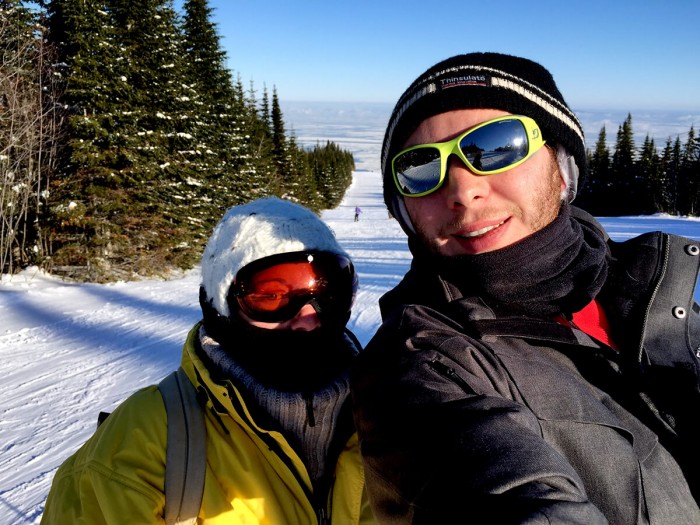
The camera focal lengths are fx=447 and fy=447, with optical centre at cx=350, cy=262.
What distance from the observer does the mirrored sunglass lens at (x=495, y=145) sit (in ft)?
4.13

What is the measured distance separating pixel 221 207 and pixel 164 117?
20.0 ft

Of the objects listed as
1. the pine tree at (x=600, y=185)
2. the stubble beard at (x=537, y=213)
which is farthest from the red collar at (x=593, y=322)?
the pine tree at (x=600, y=185)

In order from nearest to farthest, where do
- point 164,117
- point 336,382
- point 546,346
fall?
point 546,346 → point 336,382 → point 164,117

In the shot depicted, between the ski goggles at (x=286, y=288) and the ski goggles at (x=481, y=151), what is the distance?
0.93 meters

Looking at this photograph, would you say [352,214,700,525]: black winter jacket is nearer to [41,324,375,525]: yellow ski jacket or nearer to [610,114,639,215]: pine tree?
[41,324,375,525]: yellow ski jacket

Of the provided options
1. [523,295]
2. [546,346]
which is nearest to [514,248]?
[523,295]

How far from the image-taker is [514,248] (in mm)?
1225

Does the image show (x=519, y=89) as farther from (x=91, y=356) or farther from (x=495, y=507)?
(x=91, y=356)

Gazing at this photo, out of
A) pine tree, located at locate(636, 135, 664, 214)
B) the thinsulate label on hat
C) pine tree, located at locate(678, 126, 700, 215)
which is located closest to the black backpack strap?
the thinsulate label on hat

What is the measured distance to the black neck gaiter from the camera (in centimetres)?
121

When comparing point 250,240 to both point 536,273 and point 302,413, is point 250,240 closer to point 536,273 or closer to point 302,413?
point 302,413

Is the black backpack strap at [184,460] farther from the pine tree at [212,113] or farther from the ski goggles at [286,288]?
the pine tree at [212,113]

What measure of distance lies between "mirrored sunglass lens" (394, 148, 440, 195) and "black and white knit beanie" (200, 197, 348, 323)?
86 centimetres

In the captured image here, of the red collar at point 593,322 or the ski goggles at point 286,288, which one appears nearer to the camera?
the red collar at point 593,322
